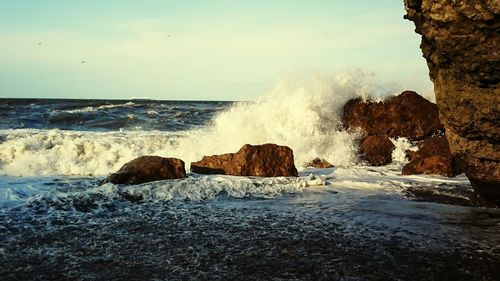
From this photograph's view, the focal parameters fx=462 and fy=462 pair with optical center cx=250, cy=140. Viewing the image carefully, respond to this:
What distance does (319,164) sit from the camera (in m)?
10.0

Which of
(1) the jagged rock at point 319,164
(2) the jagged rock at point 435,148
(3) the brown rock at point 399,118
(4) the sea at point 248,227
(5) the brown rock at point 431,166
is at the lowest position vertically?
(4) the sea at point 248,227

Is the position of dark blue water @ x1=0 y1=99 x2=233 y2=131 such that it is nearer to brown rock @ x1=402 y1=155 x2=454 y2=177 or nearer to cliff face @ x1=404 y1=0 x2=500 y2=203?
brown rock @ x1=402 y1=155 x2=454 y2=177

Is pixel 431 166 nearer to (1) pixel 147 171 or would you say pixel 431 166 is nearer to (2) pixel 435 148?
(2) pixel 435 148

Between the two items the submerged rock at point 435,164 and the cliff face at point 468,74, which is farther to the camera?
the submerged rock at point 435,164

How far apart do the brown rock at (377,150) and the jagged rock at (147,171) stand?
4734 mm

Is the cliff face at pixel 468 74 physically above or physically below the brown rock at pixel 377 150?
above

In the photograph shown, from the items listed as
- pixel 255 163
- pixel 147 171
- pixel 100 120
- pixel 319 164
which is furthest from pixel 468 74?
pixel 100 120

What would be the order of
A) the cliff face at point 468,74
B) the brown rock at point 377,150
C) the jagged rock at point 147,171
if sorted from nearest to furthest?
the cliff face at point 468,74 < the jagged rock at point 147,171 < the brown rock at point 377,150

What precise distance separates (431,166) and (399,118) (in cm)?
328

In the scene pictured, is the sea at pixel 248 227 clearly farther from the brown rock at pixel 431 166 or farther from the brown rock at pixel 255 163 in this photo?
the brown rock at pixel 255 163

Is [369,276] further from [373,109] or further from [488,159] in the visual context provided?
[373,109]

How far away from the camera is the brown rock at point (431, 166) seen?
8453 mm

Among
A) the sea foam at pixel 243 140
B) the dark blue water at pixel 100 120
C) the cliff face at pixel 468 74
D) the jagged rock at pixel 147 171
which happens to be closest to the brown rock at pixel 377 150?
the sea foam at pixel 243 140

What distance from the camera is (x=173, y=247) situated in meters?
4.08
